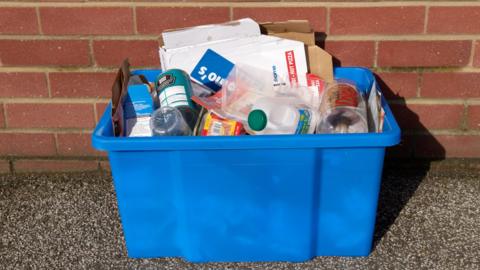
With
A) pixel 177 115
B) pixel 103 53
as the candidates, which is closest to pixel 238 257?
pixel 177 115

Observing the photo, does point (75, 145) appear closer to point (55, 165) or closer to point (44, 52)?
point (55, 165)

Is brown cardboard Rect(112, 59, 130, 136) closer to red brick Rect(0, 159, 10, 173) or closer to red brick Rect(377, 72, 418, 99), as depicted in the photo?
red brick Rect(0, 159, 10, 173)

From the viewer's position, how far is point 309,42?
65.9 inches

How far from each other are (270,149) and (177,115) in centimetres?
29

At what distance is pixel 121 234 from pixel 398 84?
3.29 ft

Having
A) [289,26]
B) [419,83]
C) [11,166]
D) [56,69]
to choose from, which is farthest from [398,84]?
[11,166]

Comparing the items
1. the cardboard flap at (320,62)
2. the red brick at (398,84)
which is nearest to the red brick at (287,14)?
the cardboard flap at (320,62)

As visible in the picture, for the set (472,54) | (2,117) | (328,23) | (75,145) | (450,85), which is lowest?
(75,145)

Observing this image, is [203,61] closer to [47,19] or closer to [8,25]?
[47,19]

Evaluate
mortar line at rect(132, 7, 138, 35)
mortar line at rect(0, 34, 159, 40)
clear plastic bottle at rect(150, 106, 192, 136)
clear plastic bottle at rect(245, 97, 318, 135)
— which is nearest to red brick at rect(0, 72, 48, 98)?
mortar line at rect(0, 34, 159, 40)

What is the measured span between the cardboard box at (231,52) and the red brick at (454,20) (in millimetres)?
448

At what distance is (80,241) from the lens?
1600 millimetres

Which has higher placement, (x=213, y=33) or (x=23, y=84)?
(x=213, y=33)

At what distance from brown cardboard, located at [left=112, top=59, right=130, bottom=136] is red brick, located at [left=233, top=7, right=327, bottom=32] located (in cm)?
42
